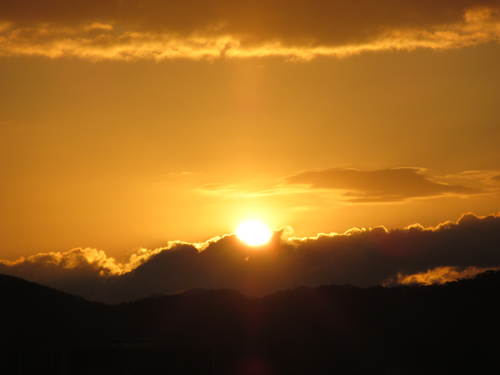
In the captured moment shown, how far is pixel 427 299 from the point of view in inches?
2655

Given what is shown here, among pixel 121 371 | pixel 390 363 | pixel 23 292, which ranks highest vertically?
pixel 23 292

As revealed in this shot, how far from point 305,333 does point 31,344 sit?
2795cm

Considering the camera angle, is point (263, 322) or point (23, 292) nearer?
point (263, 322)

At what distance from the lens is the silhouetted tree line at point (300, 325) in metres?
59.7

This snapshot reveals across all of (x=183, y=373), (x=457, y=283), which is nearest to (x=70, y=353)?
(x=183, y=373)

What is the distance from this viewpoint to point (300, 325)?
68.2 m

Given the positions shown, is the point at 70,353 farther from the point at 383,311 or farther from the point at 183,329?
the point at 383,311

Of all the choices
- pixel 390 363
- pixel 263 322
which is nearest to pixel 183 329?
pixel 263 322

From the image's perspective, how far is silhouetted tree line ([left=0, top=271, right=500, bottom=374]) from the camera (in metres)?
59.7

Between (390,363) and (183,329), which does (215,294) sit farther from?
(390,363)

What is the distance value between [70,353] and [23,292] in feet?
120

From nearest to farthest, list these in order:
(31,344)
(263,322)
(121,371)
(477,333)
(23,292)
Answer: (121,371) → (477,333) → (31,344) → (263,322) → (23,292)

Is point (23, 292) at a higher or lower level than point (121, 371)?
higher

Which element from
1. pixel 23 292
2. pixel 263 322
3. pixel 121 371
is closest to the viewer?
pixel 121 371
